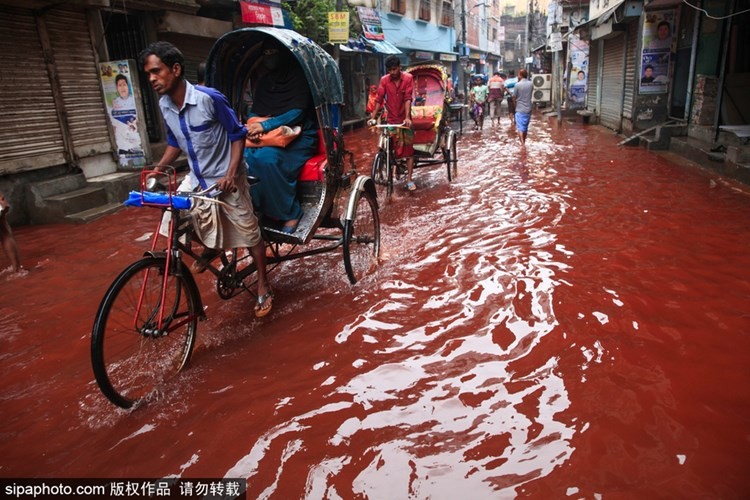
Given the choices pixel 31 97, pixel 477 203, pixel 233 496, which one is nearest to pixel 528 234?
pixel 477 203

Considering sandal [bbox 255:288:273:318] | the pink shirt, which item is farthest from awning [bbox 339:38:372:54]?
sandal [bbox 255:288:273:318]

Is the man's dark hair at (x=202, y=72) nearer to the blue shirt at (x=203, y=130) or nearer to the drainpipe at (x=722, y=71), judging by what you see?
the blue shirt at (x=203, y=130)

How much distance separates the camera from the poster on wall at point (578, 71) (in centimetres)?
2323

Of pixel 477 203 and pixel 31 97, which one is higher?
pixel 31 97

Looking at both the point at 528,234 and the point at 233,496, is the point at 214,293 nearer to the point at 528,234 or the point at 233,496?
the point at 233,496

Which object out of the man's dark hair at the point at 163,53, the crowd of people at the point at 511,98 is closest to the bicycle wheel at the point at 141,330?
the man's dark hair at the point at 163,53

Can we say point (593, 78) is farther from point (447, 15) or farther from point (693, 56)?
point (447, 15)

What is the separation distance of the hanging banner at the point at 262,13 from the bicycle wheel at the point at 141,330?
11.9m

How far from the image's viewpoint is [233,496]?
225 centimetres

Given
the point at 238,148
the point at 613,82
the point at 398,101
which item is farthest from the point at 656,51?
the point at 238,148

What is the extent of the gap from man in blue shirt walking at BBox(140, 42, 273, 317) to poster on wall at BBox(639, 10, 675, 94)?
12.5 m

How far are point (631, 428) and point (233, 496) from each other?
191 cm

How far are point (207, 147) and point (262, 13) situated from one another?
38.6 ft

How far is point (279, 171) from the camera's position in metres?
4.07
